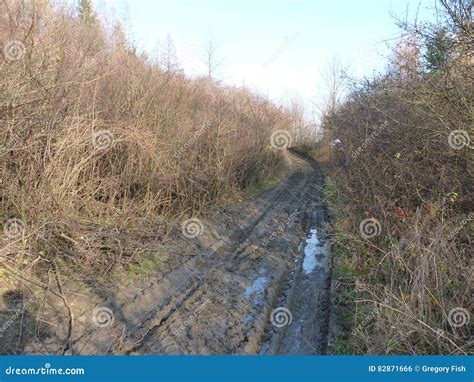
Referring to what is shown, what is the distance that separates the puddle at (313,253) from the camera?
785 cm

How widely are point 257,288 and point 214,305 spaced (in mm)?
1064

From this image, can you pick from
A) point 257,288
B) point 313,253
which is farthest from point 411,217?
point 257,288

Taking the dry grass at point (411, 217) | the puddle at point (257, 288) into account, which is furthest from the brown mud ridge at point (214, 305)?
the dry grass at point (411, 217)

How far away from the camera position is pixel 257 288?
6508 mm

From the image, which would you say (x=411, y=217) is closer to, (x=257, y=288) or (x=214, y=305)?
(x=257, y=288)

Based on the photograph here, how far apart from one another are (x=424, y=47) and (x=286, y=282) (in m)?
5.25

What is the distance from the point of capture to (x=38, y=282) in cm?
542

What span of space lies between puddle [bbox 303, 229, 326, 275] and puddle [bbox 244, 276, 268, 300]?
3.45 ft

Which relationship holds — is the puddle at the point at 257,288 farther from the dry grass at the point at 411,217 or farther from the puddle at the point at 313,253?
the dry grass at the point at 411,217

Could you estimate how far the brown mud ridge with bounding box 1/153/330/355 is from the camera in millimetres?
4578

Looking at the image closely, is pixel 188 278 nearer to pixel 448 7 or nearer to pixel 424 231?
pixel 424 231

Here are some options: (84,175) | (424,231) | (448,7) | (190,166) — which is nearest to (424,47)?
(448,7)

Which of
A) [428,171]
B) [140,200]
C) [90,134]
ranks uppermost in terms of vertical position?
[428,171]

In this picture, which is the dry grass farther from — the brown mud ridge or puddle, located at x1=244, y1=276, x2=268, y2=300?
puddle, located at x1=244, y1=276, x2=268, y2=300
